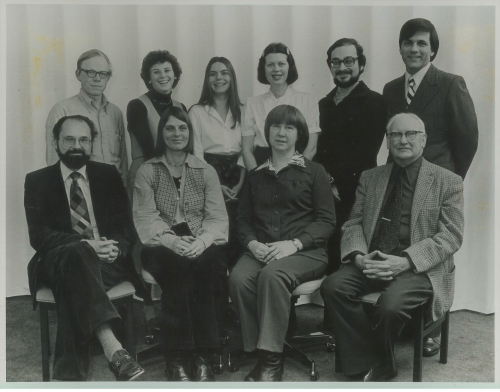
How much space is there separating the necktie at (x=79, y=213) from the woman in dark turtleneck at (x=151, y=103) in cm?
33

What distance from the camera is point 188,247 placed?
2.99 metres

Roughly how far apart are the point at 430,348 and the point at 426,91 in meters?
1.66

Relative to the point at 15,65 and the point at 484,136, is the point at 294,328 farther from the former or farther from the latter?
the point at 15,65

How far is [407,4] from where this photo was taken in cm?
317

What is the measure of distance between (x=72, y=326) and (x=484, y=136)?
9.28 ft

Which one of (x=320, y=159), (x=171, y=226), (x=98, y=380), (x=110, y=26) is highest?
(x=110, y=26)

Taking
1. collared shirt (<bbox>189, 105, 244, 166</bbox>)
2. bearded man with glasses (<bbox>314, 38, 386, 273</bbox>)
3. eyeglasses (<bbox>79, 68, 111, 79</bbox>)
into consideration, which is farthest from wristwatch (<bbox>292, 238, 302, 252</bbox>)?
eyeglasses (<bbox>79, 68, 111, 79</bbox>)

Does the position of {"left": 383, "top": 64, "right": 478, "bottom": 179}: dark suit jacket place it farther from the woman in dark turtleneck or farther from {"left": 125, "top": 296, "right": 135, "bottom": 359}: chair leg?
{"left": 125, "top": 296, "right": 135, "bottom": 359}: chair leg

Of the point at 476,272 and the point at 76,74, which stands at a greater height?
the point at 76,74

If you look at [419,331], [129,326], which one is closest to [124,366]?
[129,326]

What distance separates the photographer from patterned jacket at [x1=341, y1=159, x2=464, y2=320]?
9.30 feet

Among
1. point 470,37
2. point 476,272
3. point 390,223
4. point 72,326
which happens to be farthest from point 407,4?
point 72,326

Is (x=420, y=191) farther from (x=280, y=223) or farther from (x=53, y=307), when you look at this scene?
(x=53, y=307)

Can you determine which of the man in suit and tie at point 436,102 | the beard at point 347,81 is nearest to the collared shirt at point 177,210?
the beard at point 347,81
